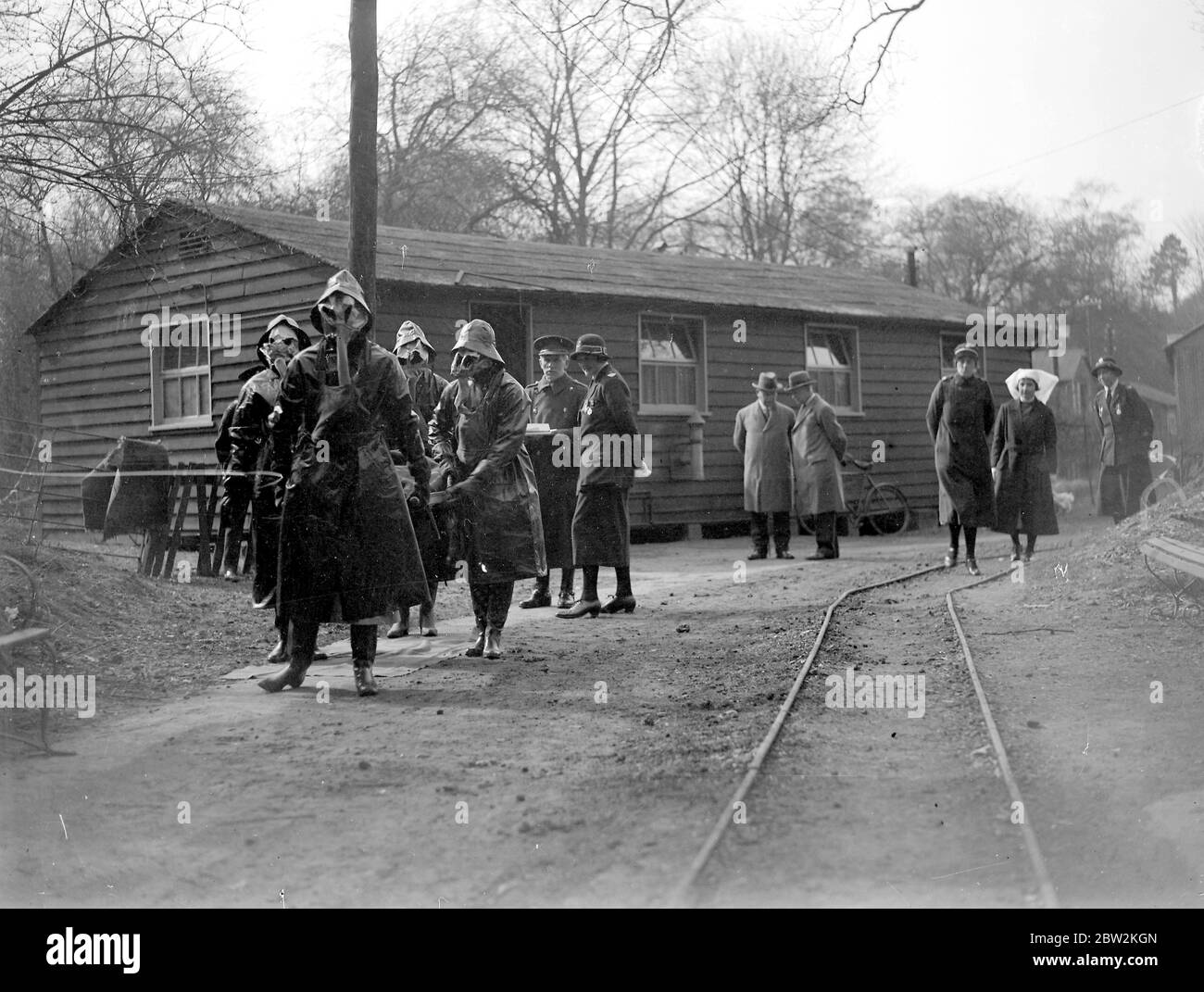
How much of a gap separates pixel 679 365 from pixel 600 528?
10.2m

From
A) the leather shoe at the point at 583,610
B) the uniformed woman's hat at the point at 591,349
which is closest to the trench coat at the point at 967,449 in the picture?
the uniformed woman's hat at the point at 591,349

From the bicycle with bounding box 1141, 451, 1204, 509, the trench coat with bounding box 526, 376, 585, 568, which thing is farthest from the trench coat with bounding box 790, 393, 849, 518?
the trench coat with bounding box 526, 376, 585, 568

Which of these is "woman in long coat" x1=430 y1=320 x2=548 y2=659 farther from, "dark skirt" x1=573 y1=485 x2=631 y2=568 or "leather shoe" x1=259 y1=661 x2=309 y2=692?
"dark skirt" x1=573 y1=485 x2=631 y2=568

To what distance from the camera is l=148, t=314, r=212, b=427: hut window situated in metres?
18.3

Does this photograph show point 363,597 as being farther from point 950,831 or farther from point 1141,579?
point 1141,579

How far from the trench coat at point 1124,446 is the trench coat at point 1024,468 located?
2531 millimetres

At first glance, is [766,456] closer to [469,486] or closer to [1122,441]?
[1122,441]

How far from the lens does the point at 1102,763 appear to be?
523 cm

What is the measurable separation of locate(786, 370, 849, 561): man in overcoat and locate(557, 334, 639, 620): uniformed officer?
545cm

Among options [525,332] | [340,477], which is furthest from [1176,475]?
[340,477]

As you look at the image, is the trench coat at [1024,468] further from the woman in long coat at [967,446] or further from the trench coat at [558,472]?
the trench coat at [558,472]

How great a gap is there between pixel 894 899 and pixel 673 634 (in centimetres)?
554

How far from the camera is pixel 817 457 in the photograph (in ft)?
50.1
